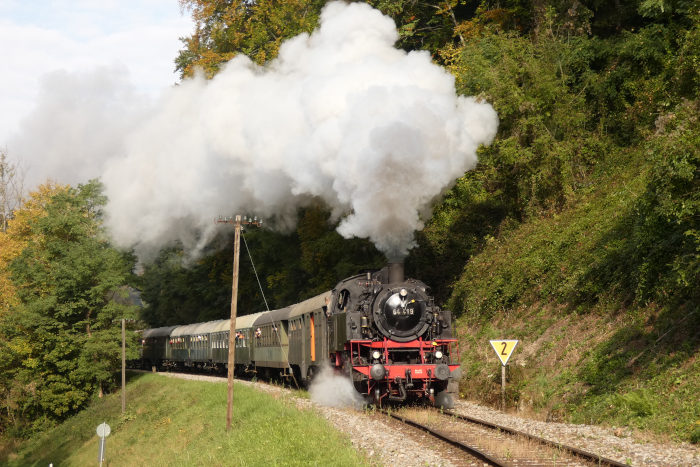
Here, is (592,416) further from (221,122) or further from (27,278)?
(27,278)

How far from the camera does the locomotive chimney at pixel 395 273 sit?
18.4m

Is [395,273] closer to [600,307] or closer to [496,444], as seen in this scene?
[600,307]

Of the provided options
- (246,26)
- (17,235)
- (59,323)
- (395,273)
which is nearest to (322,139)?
(395,273)

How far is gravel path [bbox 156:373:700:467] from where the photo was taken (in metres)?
11.3

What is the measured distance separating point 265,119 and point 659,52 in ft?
48.0

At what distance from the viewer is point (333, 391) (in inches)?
803

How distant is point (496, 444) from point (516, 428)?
2.45 meters

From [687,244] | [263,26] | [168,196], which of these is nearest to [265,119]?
[168,196]

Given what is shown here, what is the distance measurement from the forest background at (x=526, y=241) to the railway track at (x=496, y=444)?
201 centimetres

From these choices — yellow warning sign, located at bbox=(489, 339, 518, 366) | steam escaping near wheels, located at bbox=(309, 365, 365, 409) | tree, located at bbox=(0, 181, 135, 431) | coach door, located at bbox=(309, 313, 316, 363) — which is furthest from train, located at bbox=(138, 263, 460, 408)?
tree, located at bbox=(0, 181, 135, 431)

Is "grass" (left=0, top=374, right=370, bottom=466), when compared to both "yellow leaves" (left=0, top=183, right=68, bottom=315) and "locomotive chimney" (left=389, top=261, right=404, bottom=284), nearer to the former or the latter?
"locomotive chimney" (left=389, top=261, right=404, bottom=284)

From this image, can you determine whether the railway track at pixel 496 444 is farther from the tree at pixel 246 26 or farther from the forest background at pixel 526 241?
the tree at pixel 246 26

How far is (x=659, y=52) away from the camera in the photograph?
2734cm

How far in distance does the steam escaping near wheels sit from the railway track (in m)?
2.16
